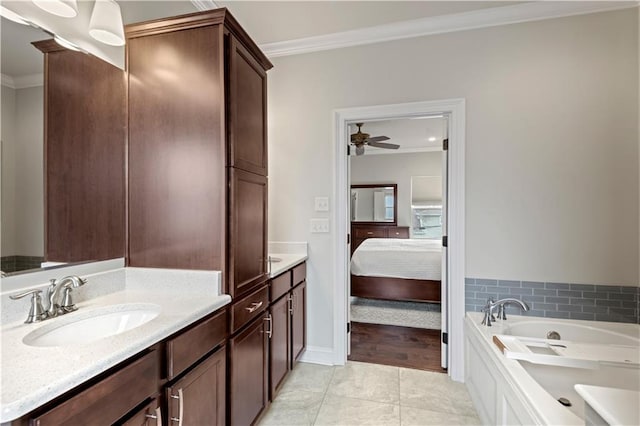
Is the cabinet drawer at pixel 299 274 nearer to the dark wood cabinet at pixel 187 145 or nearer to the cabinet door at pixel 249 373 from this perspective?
the cabinet door at pixel 249 373

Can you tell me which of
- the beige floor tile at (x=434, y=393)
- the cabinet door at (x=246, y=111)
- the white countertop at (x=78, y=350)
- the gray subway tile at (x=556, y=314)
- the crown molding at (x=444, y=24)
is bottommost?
the beige floor tile at (x=434, y=393)

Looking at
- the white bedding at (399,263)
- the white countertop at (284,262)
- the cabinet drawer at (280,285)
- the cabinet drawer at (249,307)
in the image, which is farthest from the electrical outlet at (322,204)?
the white bedding at (399,263)

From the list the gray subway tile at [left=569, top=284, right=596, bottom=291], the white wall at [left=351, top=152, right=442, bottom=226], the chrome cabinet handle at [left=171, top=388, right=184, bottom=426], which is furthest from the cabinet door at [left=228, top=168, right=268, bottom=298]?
the white wall at [left=351, top=152, right=442, bottom=226]

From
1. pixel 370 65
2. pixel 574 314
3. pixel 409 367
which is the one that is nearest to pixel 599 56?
pixel 370 65

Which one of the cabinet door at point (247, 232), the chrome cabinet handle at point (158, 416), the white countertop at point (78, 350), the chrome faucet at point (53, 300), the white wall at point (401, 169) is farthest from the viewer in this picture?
the white wall at point (401, 169)

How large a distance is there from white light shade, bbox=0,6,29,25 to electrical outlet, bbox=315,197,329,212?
Result: 189cm

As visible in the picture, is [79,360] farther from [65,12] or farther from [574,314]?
[574,314]

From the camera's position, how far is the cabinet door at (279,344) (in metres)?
1.85

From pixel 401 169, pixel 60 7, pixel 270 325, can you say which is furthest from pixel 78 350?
pixel 401 169

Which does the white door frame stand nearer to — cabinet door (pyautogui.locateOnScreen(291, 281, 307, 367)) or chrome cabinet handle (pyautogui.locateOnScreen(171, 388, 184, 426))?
cabinet door (pyautogui.locateOnScreen(291, 281, 307, 367))

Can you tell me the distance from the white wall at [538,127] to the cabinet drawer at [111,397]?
66.3 inches

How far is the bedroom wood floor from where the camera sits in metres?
2.49

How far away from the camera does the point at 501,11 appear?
6.91 feet

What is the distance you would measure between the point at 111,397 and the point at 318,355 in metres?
1.92
